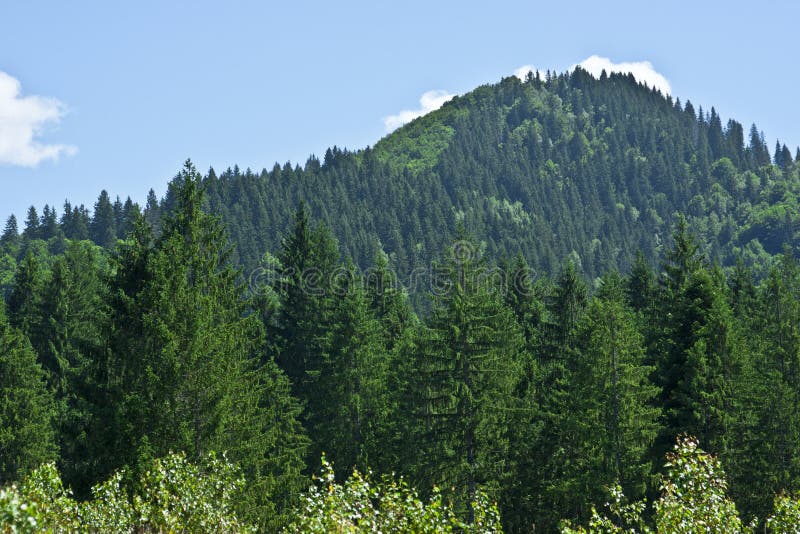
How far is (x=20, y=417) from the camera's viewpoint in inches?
1582

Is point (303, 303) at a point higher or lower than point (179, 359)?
higher

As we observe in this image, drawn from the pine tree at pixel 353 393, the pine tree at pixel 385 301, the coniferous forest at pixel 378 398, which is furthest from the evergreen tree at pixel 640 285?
the pine tree at pixel 353 393

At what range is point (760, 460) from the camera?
36.8 m

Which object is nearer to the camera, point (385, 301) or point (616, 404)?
point (616, 404)

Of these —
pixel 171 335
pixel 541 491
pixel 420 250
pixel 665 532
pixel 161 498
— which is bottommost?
pixel 541 491

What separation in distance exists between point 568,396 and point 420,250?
156285 millimetres

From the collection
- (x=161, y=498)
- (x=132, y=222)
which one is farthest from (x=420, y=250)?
(x=161, y=498)

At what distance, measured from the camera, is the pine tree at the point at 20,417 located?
39.7 m

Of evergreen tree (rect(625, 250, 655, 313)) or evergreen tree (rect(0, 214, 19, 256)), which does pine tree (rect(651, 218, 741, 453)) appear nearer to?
evergreen tree (rect(625, 250, 655, 313))

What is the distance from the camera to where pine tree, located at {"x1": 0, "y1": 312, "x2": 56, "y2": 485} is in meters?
39.7

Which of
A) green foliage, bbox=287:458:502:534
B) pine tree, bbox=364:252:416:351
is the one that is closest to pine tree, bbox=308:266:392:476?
pine tree, bbox=364:252:416:351

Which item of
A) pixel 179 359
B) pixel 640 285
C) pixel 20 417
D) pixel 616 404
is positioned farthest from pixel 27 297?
pixel 640 285

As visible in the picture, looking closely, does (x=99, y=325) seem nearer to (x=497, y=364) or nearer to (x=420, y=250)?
(x=497, y=364)

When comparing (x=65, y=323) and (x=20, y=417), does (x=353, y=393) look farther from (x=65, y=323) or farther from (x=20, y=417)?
(x=65, y=323)
